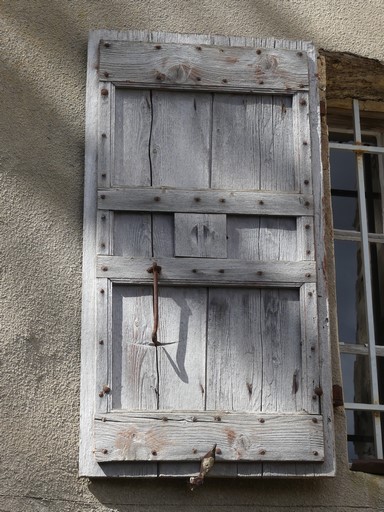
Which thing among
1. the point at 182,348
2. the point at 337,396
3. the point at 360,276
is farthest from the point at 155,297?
the point at 360,276

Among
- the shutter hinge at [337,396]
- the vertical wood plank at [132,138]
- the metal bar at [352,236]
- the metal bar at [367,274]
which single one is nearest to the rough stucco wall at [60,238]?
the shutter hinge at [337,396]

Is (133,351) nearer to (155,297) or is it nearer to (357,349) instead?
(155,297)

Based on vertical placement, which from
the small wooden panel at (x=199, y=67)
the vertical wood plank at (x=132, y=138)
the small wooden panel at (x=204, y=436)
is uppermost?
the small wooden panel at (x=199, y=67)

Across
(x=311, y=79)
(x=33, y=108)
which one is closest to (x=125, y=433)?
(x=33, y=108)

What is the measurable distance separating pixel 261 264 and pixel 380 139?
1.12 m

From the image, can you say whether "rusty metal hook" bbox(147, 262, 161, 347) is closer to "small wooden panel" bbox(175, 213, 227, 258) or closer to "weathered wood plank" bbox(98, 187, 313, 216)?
"small wooden panel" bbox(175, 213, 227, 258)

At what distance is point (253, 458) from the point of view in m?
3.47

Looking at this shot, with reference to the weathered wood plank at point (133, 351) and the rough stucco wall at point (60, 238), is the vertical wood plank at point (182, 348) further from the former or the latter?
the rough stucco wall at point (60, 238)

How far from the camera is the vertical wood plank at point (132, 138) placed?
12.4 ft

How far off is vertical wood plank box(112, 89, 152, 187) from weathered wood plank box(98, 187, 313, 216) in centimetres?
6

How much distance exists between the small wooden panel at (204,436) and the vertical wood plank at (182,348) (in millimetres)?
66

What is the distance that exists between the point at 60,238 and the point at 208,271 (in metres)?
0.55

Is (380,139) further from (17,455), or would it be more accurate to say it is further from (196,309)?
(17,455)

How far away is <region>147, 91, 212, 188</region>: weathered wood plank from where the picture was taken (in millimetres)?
3811
